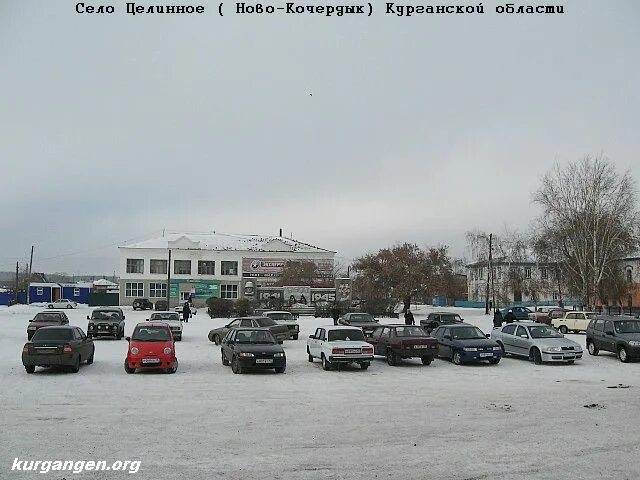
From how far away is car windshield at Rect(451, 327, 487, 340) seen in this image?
22391mm

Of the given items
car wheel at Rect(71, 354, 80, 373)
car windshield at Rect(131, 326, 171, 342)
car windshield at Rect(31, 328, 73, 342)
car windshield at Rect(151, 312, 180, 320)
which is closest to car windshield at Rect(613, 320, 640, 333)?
car windshield at Rect(131, 326, 171, 342)

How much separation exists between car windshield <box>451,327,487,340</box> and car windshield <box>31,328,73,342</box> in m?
12.9

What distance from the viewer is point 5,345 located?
27.4 metres

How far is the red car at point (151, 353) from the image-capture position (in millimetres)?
18406

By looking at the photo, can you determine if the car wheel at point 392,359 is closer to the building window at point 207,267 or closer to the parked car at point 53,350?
the parked car at point 53,350

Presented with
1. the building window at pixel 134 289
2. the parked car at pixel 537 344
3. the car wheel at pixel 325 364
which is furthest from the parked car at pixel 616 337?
the building window at pixel 134 289

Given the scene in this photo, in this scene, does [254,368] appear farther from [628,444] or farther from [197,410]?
[628,444]

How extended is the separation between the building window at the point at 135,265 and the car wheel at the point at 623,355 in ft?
237

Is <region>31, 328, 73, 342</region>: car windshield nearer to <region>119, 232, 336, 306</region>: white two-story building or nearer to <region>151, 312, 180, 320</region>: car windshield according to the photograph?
<region>151, 312, 180, 320</region>: car windshield

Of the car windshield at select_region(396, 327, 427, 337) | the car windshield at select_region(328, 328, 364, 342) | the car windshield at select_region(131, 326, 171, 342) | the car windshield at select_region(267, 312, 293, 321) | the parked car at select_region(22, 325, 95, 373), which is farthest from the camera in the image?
the car windshield at select_region(267, 312, 293, 321)

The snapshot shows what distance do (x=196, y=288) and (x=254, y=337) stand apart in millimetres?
65972

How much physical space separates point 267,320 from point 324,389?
14599mm

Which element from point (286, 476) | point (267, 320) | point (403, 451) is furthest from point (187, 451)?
point (267, 320)

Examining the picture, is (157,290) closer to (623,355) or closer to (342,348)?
(342,348)
